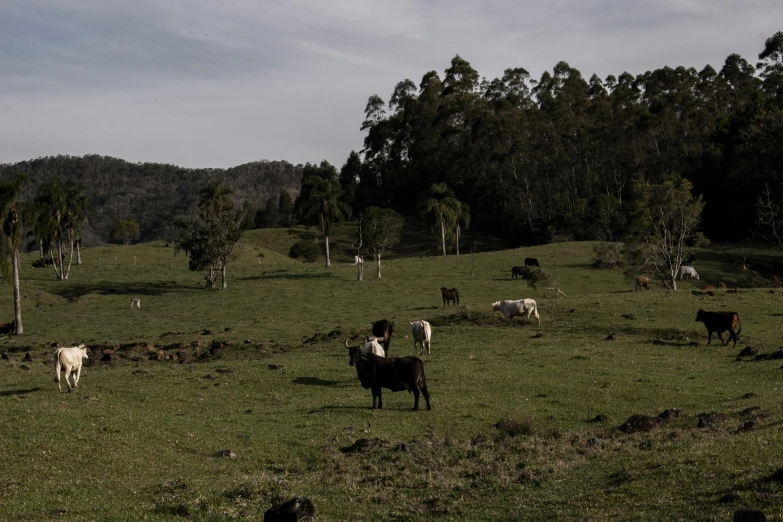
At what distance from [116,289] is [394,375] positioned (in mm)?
48425

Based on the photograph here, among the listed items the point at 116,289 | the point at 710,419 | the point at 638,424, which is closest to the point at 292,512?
the point at 638,424

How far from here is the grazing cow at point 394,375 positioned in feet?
70.3

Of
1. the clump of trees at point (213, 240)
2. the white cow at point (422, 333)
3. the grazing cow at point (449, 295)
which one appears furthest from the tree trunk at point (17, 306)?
the white cow at point (422, 333)

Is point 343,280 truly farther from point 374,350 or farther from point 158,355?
point 374,350

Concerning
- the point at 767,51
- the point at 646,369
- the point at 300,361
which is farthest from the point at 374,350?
the point at 767,51

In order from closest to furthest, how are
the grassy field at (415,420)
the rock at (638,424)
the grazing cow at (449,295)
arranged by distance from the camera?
the grassy field at (415,420), the rock at (638,424), the grazing cow at (449,295)

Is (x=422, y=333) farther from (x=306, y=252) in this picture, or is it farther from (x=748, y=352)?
(x=306, y=252)

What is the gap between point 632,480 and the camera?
42.2 ft

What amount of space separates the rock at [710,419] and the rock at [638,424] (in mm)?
1055

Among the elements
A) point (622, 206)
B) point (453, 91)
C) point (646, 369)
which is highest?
point (453, 91)

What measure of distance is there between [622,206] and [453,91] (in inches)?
1530

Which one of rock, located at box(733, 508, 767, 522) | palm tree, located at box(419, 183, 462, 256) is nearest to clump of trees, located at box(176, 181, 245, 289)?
palm tree, located at box(419, 183, 462, 256)

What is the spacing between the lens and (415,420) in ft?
66.6

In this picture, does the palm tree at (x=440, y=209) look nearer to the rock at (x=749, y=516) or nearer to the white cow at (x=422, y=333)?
the white cow at (x=422, y=333)
